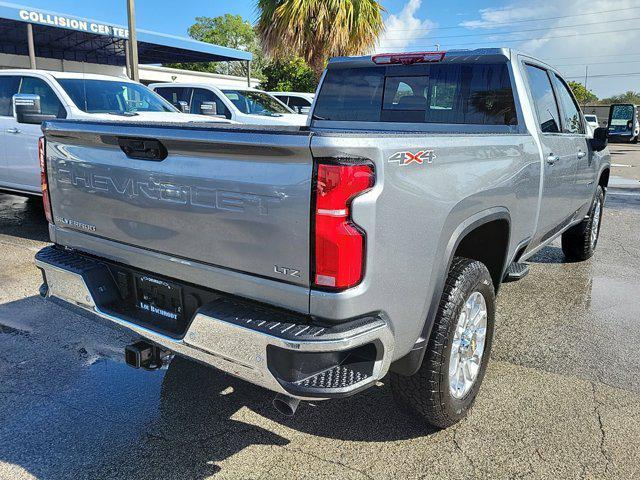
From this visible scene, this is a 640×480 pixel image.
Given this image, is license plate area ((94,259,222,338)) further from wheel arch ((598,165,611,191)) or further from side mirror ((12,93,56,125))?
wheel arch ((598,165,611,191))

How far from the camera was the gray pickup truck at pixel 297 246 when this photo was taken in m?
2.08

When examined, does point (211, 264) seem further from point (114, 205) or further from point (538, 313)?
point (538, 313)

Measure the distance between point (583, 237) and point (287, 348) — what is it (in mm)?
5032

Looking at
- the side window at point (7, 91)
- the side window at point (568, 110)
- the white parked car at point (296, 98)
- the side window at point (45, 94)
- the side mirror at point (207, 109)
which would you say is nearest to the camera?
the side window at point (568, 110)

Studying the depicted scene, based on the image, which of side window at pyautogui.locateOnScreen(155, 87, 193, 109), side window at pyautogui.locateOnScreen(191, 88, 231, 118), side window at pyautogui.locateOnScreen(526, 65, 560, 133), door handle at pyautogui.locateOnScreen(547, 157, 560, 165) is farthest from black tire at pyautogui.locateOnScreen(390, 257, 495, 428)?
side window at pyautogui.locateOnScreen(155, 87, 193, 109)

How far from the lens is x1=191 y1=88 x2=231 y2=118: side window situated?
11.4 meters

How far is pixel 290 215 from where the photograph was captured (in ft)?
6.88

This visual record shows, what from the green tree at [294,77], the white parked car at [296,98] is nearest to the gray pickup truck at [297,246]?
the white parked car at [296,98]

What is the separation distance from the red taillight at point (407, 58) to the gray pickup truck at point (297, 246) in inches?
40.3

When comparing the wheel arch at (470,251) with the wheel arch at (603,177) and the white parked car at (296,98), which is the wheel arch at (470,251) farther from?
the white parked car at (296,98)

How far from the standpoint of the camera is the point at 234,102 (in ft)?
37.5

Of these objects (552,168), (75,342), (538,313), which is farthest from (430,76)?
(75,342)

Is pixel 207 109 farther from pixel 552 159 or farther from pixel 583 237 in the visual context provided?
pixel 552 159

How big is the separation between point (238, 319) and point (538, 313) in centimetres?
329
